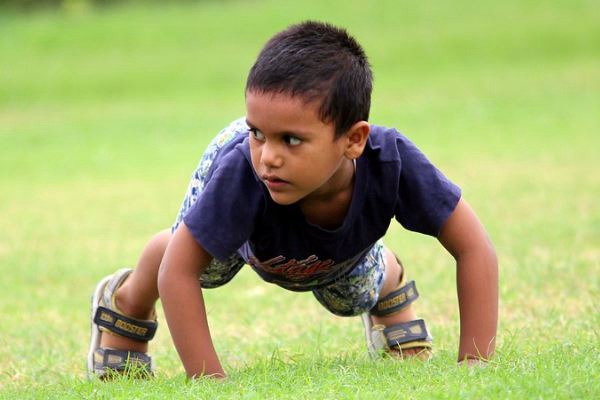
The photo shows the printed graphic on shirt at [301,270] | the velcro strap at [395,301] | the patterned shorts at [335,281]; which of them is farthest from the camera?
the velcro strap at [395,301]

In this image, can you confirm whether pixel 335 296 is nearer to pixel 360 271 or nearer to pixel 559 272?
pixel 360 271

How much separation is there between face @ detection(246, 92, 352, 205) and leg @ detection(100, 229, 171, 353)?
83 centimetres

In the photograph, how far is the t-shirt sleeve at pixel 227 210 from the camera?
352 cm

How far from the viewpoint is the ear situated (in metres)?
3.52

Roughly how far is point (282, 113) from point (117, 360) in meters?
1.54

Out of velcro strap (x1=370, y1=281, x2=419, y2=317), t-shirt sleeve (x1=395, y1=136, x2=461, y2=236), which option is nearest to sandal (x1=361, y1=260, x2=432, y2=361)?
velcro strap (x1=370, y1=281, x2=419, y2=317)


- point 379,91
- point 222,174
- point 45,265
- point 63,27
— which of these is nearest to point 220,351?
point 222,174

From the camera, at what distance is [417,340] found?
447cm

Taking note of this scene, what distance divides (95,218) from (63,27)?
18067mm

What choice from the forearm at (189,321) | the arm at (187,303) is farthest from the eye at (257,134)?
the forearm at (189,321)

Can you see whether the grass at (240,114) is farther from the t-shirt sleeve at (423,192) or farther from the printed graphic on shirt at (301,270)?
the t-shirt sleeve at (423,192)

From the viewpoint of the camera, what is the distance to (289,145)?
11.1 ft

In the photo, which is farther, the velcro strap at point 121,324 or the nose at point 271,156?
the velcro strap at point 121,324

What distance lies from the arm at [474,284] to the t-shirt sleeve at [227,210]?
70cm
